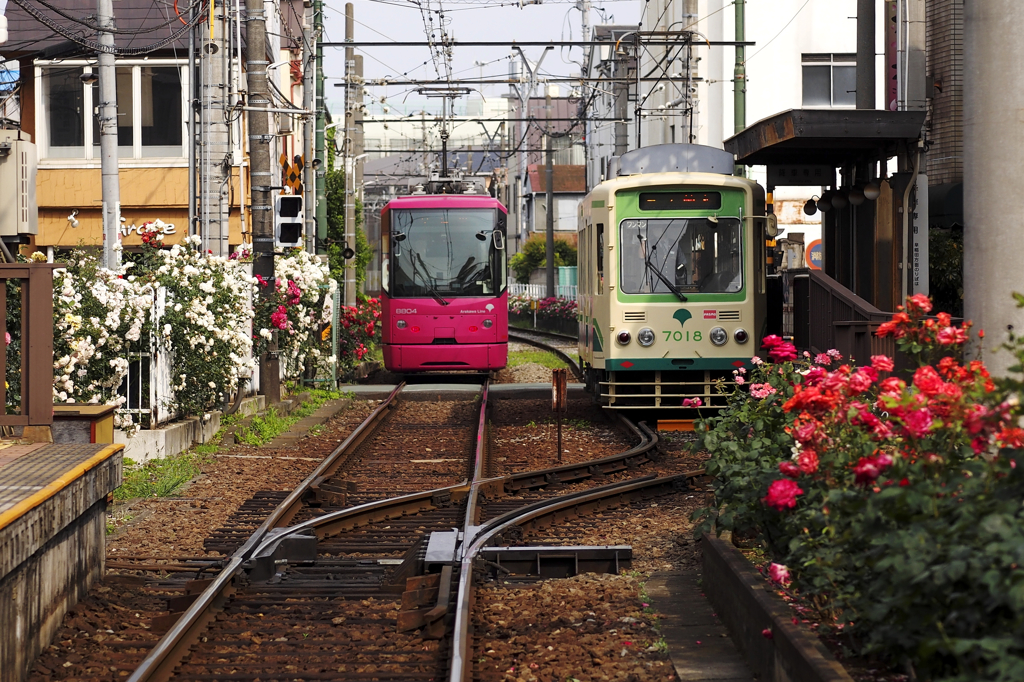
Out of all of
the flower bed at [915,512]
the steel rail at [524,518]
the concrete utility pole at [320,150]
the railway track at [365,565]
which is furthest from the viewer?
the concrete utility pole at [320,150]

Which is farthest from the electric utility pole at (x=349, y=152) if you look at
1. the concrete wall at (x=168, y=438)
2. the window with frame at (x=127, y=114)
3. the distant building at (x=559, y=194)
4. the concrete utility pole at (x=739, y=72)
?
the distant building at (x=559, y=194)

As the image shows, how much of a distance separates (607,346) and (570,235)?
60102 millimetres

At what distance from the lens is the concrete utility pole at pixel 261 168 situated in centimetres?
1809

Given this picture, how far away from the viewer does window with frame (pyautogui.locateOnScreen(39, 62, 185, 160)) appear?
93.5 ft

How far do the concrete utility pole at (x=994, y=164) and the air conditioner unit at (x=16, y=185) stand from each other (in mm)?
8264

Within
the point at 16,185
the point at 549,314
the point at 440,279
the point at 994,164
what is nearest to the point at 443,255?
the point at 440,279

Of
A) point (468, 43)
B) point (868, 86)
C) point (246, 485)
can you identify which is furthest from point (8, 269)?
point (468, 43)

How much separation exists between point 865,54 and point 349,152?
54.3 feet

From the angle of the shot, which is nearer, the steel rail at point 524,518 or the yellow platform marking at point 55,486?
the yellow platform marking at point 55,486

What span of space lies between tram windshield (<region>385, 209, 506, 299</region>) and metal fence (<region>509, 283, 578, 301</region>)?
1035 inches

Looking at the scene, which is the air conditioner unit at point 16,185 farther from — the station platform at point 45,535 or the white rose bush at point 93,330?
the station platform at point 45,535

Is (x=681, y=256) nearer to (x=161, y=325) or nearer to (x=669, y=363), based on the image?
(x=669, y=363)

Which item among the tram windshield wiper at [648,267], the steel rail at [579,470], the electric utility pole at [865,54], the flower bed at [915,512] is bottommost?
the steel rail at [579,470]

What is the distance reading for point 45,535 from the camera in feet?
21.1
